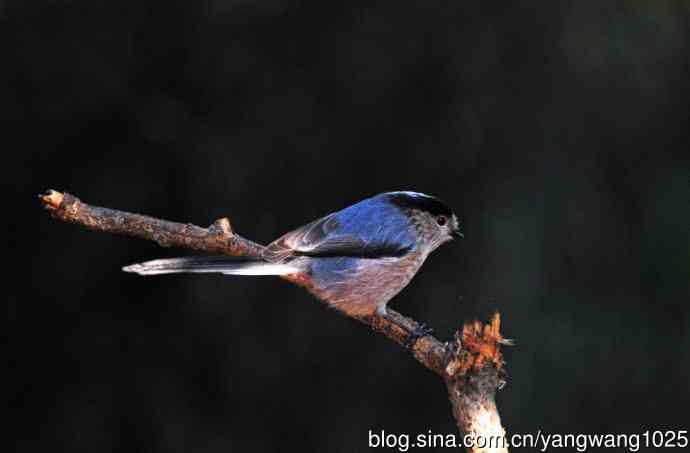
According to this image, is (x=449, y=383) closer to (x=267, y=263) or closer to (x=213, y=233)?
(x=267, y=263)

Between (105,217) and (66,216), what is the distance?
0.40ft

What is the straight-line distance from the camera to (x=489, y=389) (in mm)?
1969

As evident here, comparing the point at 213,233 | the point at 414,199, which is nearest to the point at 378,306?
the point at 414,199

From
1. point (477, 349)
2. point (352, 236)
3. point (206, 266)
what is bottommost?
point (477, 349)

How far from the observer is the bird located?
256 cm

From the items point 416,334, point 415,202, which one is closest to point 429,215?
point 415,202

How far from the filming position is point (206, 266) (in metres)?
2.23

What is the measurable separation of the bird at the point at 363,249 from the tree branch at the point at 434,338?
0.11 meters

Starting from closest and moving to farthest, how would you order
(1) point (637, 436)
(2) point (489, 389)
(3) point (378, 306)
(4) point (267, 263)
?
1. (2) point (489, 389)
2. (4) point (267, 263)
3. (3) point (378, 306)
4. (1) point (637, 436)

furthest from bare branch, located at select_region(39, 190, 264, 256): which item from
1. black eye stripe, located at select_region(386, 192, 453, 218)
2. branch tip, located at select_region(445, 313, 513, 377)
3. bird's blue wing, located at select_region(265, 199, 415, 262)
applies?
branch tip, located at select_region(445, 313, 513, 377)

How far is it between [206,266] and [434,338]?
691 millimetres

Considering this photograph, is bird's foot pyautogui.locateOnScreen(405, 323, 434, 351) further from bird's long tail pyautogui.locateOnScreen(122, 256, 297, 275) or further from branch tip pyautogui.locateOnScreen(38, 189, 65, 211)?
branch tip pyautogui.locateOnScreen(38, 189, 65, 211)

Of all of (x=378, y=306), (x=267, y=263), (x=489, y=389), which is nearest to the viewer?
(x=489, y=389)

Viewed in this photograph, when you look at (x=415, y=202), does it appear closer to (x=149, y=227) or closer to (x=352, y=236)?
(x=352, y=236)
